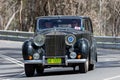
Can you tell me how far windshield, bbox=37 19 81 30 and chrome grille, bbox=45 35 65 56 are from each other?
1.26 meters

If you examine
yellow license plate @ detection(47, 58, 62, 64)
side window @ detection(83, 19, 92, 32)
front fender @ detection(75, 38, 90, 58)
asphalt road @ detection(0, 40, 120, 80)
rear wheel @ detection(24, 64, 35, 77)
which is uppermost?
side window @ detection(83, 19, 92, 32)

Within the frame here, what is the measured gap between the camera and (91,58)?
15859 mm

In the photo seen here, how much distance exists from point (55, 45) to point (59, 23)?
1528 mm

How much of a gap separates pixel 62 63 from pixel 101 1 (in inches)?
2194

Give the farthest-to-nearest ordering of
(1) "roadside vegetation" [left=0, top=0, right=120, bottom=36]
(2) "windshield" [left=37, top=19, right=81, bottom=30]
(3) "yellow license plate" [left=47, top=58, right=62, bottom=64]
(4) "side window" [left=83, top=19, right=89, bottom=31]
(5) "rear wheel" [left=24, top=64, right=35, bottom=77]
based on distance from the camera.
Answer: (1) "roadside vegetation" [left=0, top=0, right=120, bottom=36]
(4) "side window" [left=83, top=19, right=89, bottom=31]
(2) "windshield" [left=37, top=19, right=81, bottom=30]
(5) "rear wheel" [left=24, top=64, right=35, bottom=77]
(3) "yellow license plate" [left=47, top=58, right=62, bottom=64]

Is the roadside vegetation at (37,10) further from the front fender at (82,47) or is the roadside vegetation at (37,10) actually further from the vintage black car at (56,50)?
the front fender at (82,47)

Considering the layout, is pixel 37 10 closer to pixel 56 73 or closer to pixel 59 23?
pixel 59 23

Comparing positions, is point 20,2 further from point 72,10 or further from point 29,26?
point 72,10

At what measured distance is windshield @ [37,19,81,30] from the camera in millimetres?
15820

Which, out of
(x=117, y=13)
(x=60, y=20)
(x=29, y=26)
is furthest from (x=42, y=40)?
(x=117, y=13)

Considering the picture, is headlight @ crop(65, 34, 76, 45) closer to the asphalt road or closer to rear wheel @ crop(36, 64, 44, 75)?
the asphalt road

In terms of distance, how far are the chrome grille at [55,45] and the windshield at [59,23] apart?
1.26m

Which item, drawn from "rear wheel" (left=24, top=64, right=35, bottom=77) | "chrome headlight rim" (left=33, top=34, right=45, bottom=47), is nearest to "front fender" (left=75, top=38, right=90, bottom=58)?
"chrome headlight rim" (left=33, top=34, right=45, bottom=47)

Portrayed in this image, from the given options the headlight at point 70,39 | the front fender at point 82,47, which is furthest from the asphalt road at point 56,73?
the headlight at point 70,39
